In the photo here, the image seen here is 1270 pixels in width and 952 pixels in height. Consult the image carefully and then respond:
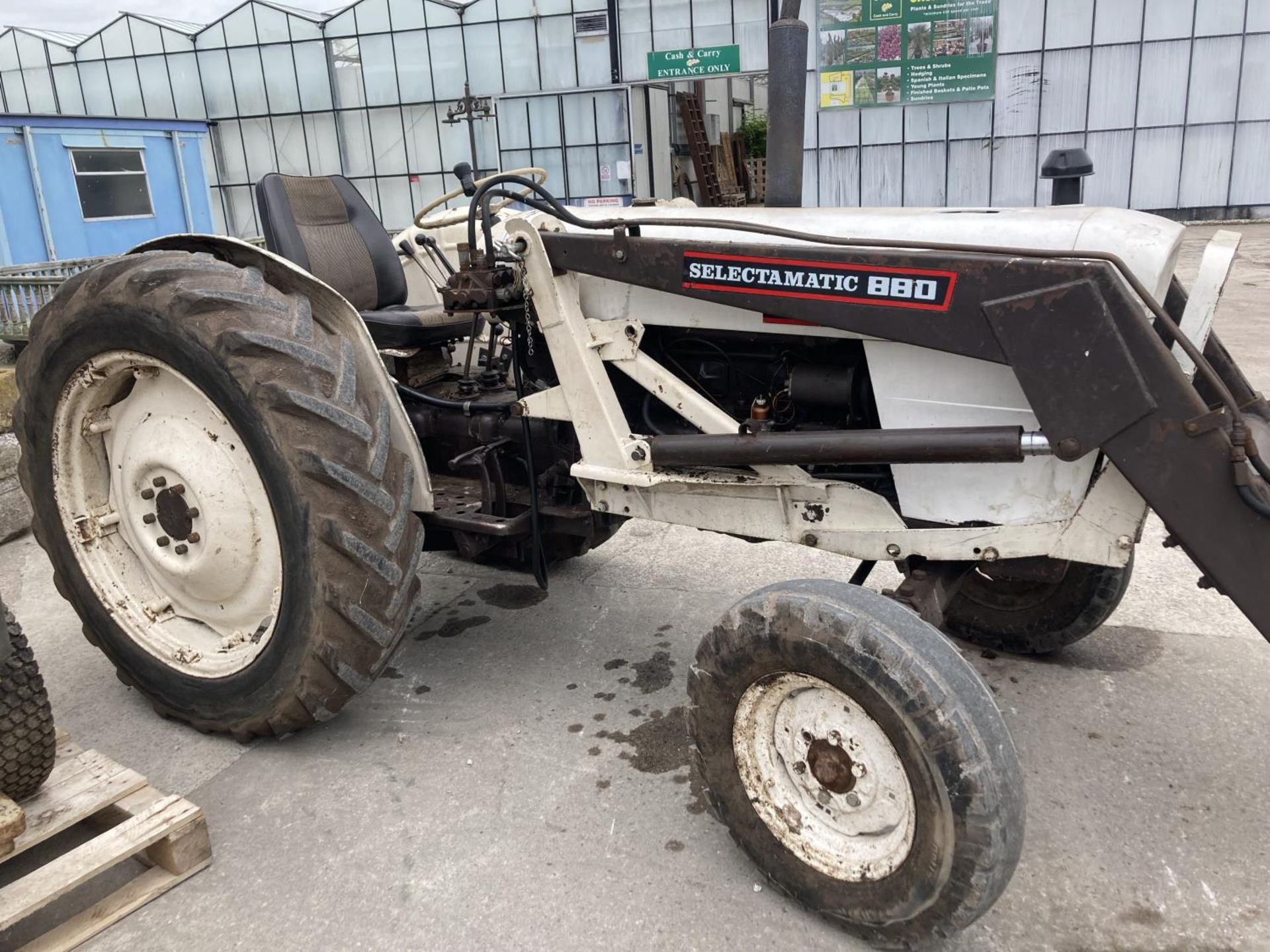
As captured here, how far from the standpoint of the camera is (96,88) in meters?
20.8

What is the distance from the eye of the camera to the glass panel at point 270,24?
19.3 metres

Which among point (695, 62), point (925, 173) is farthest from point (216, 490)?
point (695, 62)

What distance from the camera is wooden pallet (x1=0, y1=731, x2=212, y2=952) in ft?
7.23

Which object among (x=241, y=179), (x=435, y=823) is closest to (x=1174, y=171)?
(x=241, y=179)

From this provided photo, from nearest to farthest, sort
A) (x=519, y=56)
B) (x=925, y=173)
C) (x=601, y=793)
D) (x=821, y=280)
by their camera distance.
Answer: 1. (x=821, y=280)
2. (x=601, y=793)
3. (x=925, y=173)
4. (x=519, y=56)

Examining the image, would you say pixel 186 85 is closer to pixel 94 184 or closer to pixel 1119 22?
pixel 94 184

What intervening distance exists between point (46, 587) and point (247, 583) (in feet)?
6.49

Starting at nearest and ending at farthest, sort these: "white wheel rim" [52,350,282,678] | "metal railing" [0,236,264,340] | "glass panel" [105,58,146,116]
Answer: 1. "white wheel rim" [52,350,282,678]
2. "metal railing" [0,236,264,340]
3. "glass panel" [105,58,146,116]

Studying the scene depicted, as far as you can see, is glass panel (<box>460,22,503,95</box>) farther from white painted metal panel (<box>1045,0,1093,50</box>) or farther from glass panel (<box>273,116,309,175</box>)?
white painted metal panel (<box>1045,0,1093,50</box>)

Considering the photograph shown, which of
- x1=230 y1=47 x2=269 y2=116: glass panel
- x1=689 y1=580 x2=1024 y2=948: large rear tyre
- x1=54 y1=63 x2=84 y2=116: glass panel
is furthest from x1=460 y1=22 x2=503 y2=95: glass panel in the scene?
x1=689 y1=580 x2=1024 y2=948: large rear tyre

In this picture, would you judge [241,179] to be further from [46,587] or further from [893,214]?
[893,214]

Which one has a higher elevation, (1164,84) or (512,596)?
(1164,84)

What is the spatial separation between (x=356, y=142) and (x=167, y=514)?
18.2 meters

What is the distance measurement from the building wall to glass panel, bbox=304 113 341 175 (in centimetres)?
4
